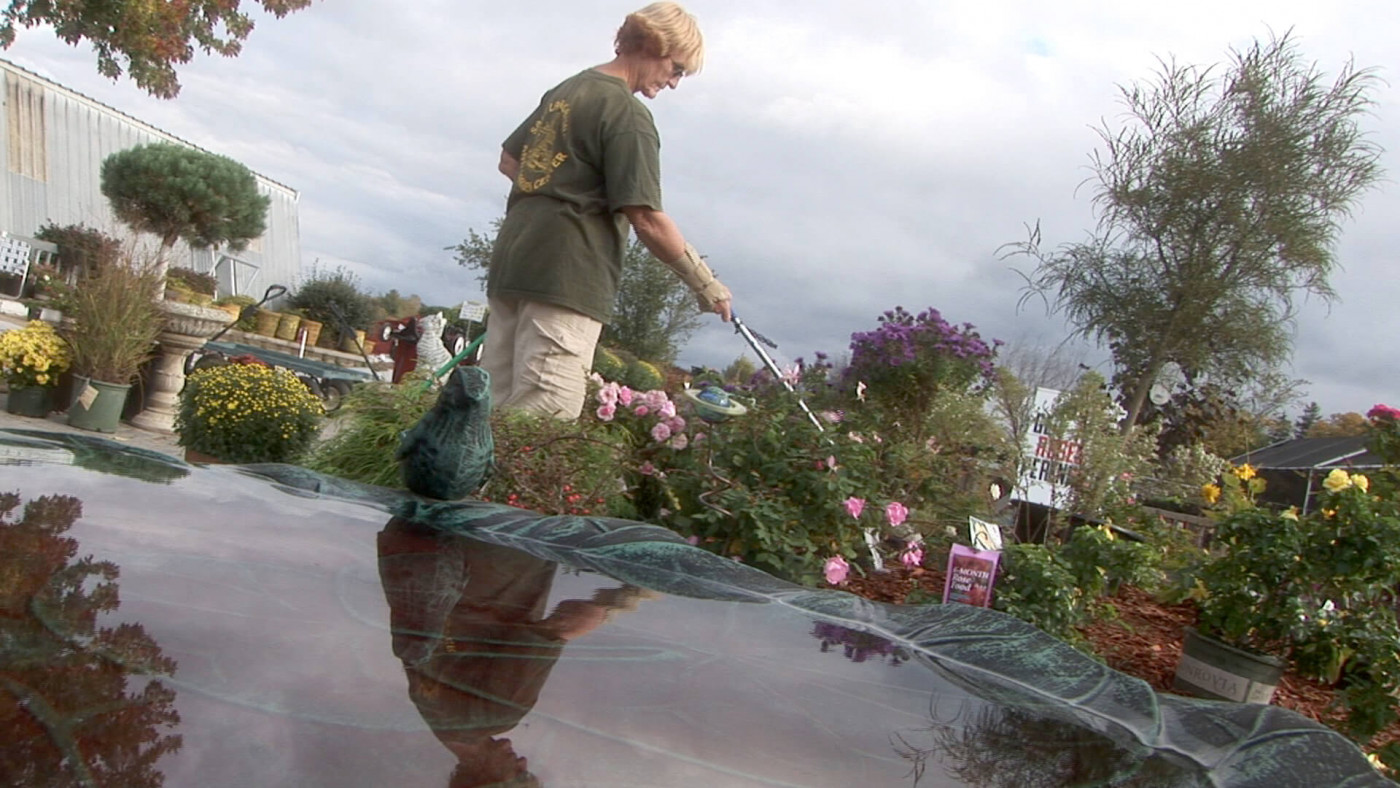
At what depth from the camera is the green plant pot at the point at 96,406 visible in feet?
20.8

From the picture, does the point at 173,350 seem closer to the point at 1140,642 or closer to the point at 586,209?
the point at 586,209

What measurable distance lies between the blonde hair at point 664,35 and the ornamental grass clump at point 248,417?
81.2 inches

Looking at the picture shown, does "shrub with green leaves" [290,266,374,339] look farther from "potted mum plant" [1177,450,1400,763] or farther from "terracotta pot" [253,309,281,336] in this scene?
"potted mum plant" [1177,450,1400,763]

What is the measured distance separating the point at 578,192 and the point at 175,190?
1647cm

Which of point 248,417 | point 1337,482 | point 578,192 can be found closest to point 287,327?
point 248,417

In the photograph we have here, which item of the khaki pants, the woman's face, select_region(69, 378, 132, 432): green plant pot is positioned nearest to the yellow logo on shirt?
the woman's face

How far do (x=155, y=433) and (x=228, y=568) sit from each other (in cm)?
666

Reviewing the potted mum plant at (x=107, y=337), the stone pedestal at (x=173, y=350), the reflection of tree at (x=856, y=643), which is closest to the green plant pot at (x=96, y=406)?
the potted mum plant at (x=107, y=337)

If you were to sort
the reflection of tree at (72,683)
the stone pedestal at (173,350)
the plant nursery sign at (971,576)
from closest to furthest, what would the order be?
the reflection of tree at (72,683) → the plant nursery sign at (971,576) → the stone pedestal at (173,350)

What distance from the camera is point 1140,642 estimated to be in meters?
3.59

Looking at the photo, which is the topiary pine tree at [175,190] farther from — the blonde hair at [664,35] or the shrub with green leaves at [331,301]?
the blonde hair at [664,35]

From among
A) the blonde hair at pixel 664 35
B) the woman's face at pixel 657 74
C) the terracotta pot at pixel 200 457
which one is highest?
the blonde hair at pixel 664 35

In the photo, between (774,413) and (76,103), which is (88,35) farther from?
(76,103)

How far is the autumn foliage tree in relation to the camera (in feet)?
28.5
